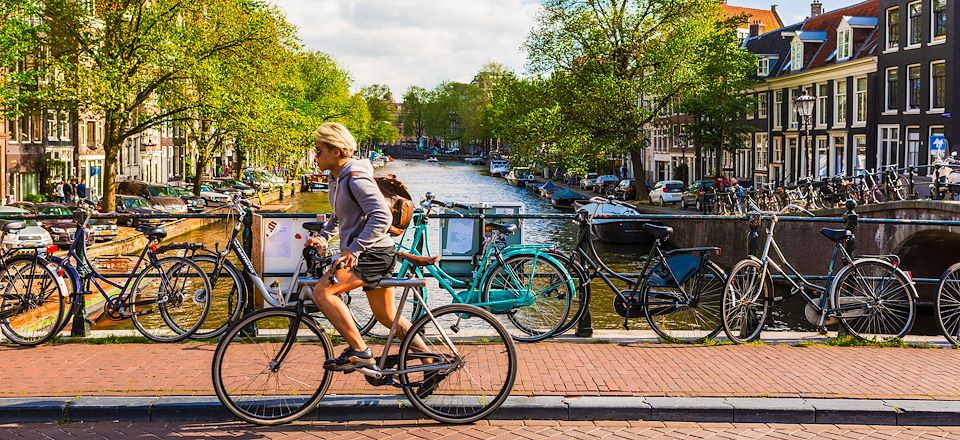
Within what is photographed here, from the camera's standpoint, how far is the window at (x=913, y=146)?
121 ft

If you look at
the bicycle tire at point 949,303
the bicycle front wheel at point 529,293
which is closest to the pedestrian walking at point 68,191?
the bicycle front wheel at point 529,293

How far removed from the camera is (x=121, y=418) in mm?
6066

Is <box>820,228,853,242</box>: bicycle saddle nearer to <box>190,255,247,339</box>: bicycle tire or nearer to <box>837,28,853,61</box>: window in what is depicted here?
<box>190,255,247,339</box>: bicycle tire

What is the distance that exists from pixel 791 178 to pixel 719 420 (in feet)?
146

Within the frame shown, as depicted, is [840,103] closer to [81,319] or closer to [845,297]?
[845,297]

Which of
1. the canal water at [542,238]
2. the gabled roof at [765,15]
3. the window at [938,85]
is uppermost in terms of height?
the gabled roof at [765,15]

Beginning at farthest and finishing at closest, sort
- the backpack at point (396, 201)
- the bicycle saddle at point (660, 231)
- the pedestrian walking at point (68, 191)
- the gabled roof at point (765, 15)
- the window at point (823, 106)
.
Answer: the gabled roof at point (765, 15) → the window at point (823, 106) → the pedestrian walking at point (68, 191) → the bicycle saddle at point (660, 231) → the backpack at point (396, 201)

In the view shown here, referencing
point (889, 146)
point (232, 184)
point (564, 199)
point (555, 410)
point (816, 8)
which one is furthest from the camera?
point (816, 8)

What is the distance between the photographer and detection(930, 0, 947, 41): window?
34281mm

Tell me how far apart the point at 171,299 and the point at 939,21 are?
33.5 m

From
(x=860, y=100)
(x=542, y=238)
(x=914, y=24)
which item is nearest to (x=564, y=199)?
(x=860, y=100)

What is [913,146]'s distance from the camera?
37.4 m

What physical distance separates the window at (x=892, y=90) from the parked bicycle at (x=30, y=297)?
120 ft

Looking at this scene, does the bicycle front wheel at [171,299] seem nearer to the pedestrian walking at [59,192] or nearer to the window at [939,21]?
the window at [939,21]
